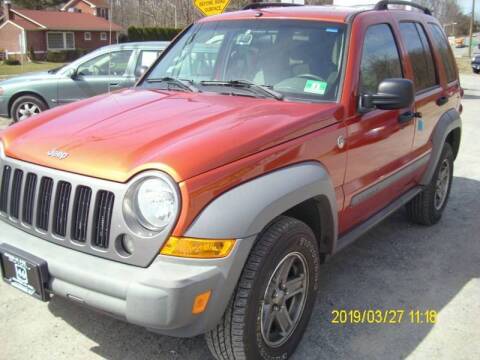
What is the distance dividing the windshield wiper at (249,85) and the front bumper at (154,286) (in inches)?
48.4

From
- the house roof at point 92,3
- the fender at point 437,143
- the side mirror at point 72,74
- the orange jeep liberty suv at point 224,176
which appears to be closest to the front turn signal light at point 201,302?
the orange jeep liberty suv at point 224,176

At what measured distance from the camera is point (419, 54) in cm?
457

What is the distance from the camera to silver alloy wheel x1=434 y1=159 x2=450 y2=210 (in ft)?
17.1

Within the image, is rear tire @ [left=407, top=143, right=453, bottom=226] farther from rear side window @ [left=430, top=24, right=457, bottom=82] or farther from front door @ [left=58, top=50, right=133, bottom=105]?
front door @ [left=58, top=50, right=133, bottom=105]

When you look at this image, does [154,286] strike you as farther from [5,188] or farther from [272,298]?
[5,188]

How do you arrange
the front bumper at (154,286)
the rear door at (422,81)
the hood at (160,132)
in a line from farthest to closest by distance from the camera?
1. the rear door at (422,81)
2. the hood at (160,132)
3. the front bumper at (154,286)

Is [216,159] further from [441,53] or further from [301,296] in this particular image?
[441,53]

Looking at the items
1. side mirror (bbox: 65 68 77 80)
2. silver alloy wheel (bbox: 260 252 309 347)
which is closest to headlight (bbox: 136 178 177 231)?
silver alloy wheel (bbox: 260 252 309 347)

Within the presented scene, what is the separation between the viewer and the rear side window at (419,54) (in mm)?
4379

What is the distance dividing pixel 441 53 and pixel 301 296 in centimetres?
314

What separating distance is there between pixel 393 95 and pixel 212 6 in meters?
7.59

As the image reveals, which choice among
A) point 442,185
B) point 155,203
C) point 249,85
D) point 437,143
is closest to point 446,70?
point 437,143

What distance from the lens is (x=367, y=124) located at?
11.6 feet

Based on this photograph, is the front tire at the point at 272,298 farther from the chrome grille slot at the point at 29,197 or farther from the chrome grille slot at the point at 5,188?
the chrome grille slot at the point at 5,188
